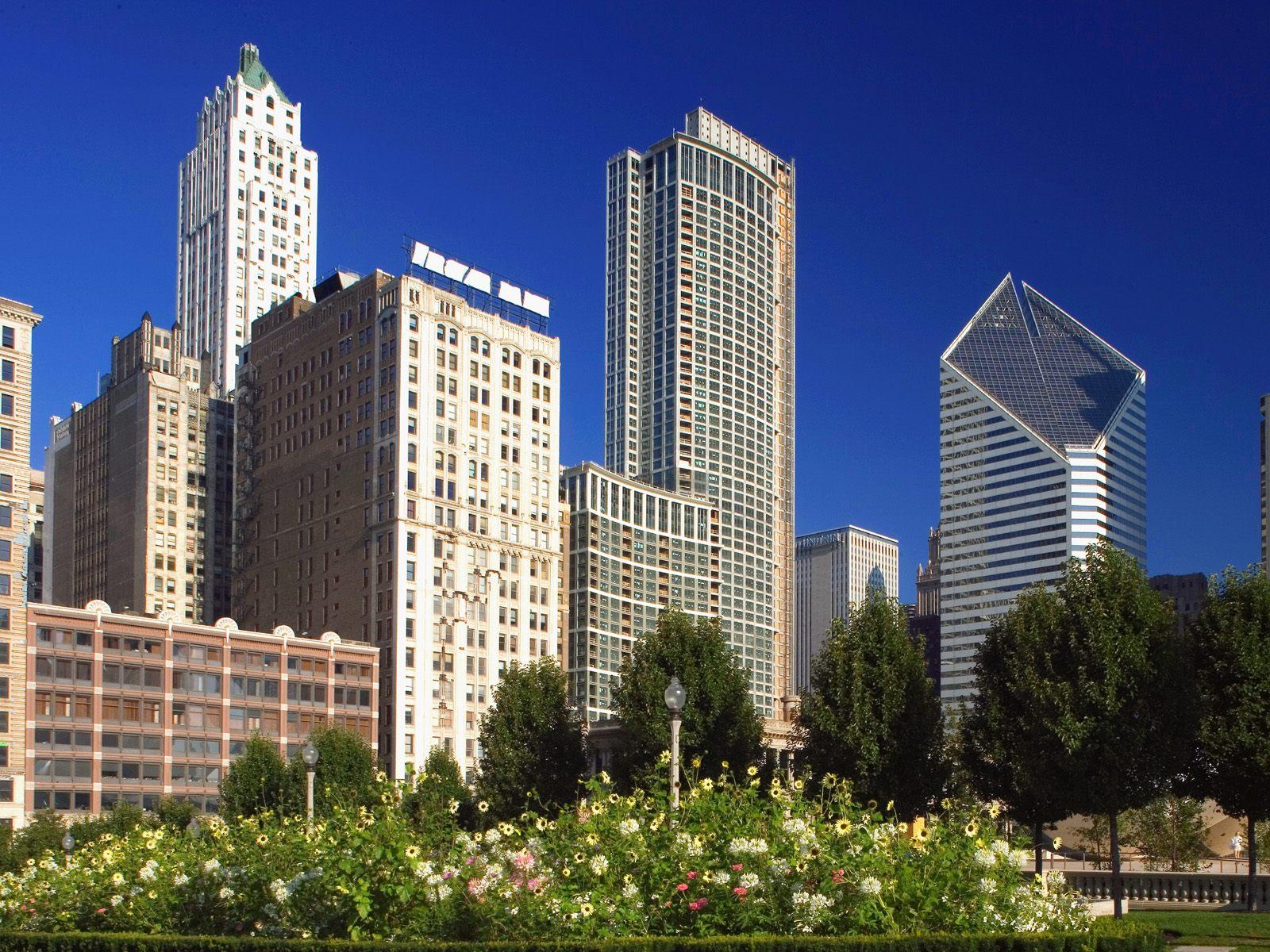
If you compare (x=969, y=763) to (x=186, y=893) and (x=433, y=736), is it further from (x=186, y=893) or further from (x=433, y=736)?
(x=433, y=736)

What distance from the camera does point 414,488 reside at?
14038cm

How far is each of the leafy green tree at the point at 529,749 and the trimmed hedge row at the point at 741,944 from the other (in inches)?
1785

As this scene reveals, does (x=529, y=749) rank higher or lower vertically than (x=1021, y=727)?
lower

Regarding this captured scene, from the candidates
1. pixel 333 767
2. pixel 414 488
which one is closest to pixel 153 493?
pixel 414 488

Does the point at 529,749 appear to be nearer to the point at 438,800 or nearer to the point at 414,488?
the point at 438,800

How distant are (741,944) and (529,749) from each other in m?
51.2

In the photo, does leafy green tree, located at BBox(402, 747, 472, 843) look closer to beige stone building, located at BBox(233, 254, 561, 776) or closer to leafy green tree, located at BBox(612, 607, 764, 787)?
leafy green tree, located at BBox(612, 607, 764, 787)

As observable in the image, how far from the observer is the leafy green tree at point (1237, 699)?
161 ft

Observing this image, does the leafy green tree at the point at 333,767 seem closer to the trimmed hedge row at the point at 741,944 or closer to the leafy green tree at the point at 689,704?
the leafy green tree at the point at 689,704

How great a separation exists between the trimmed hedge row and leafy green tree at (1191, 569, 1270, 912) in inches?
1029

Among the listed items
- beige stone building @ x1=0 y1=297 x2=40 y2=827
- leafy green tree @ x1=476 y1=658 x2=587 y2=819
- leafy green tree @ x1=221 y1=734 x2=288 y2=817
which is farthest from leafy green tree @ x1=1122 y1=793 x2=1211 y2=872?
beige stone building @ x1=0 y1=297 x2=40 y2=827

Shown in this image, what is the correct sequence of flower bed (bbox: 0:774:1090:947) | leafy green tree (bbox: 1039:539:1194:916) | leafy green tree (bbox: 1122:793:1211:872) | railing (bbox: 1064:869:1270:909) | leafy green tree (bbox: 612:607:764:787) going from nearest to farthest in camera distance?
flower bed (bbox: 0:774:1090:947) → railing (bbox: 1064:869:1270:909) → leafy green tree (bbox: 1039:539:1194:916) → leafy green tree (bbox: 612:607:764:787) → leafy green tree (bbox: 1122:793:1211:872)

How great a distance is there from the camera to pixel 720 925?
2306 centimetres

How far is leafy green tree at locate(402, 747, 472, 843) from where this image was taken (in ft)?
87.7
